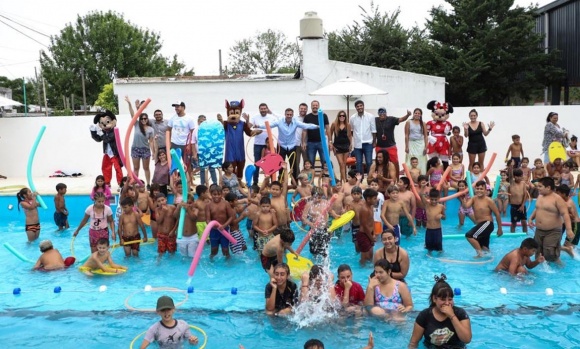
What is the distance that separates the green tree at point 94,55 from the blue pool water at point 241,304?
33.4 metres

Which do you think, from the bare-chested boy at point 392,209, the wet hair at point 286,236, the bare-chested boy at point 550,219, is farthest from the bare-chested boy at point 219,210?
the bare-chested boy at point 550,219

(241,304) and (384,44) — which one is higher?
(384,44)

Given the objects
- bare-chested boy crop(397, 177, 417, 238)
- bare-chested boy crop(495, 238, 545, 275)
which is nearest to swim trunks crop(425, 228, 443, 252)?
bare-chested boy crop(397, 177, 417, 238)

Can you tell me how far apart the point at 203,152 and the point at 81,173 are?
7.87 metres

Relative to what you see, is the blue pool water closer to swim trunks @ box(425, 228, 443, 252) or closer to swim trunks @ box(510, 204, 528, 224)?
swim trunks @ box(425, 228, 443, 252)

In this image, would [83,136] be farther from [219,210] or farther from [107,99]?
[107,99]

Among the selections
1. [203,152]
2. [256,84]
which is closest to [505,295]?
[203,152]

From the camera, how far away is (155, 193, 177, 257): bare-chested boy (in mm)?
10352

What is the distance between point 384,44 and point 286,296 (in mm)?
24056

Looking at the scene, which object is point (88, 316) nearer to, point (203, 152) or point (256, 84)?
point (203, 152)

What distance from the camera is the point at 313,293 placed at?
7520mm

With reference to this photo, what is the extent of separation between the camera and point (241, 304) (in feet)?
27.4

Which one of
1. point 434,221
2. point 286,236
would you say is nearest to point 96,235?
point 286,236

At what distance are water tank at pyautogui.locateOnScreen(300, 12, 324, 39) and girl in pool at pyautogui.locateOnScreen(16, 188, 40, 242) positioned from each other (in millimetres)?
11226
